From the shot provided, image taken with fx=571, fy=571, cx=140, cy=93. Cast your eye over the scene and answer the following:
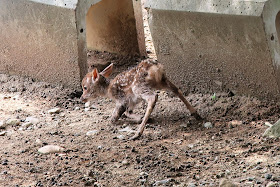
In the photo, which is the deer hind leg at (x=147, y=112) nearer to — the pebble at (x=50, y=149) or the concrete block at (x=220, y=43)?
the pebble at (x=50, y=149)

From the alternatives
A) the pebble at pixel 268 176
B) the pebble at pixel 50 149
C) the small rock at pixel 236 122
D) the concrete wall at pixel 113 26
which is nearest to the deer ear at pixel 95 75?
the pebble at pixel 50 149

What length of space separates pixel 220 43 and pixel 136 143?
1.57 metres

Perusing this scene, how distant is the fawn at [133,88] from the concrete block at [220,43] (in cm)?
57

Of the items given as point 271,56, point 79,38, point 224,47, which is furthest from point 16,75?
point 271,56

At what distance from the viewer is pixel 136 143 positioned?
19.3 feet

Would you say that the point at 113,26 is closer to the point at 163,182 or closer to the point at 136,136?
the point at 136,136

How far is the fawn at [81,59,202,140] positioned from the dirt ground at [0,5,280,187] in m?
0.15

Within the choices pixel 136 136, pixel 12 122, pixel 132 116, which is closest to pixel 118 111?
pixel 132 116

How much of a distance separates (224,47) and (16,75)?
3097mm

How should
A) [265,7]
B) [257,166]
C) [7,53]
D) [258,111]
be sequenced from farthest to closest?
[7,53]
[258,111]
[265,7]
[257,166]

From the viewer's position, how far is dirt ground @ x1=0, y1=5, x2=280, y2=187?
4.98m

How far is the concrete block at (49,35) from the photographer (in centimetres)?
713

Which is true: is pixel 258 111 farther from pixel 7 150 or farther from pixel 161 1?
Result: pixel 7 150

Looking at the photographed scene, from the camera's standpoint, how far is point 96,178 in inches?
198
